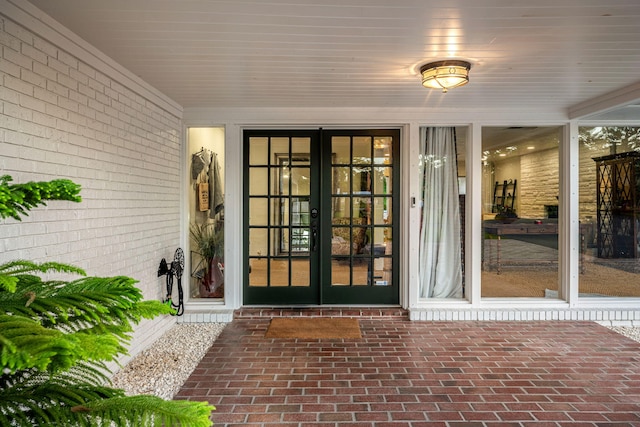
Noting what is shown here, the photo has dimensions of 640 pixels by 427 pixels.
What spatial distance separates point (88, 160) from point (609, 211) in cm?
514

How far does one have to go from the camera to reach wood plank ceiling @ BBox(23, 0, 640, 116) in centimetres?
211

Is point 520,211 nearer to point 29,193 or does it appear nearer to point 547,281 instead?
point 547,281

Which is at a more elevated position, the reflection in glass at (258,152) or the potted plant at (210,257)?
the reflection in glass at (258,152)

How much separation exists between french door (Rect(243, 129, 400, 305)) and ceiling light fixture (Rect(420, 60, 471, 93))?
154cm

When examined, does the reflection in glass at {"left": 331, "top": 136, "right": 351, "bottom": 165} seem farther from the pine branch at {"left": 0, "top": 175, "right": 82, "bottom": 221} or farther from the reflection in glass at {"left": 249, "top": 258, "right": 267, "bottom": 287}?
the pine branch at {"left": 0, "top": 175, "right": 82, "bottom": 221}

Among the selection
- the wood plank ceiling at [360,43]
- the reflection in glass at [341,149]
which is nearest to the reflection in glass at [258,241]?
the reflection in glass at [341,149]

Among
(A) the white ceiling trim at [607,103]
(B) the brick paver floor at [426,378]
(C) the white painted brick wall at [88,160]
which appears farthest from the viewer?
(A) the white ceiling trim at [607,103]

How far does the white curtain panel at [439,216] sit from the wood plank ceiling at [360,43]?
795 mm

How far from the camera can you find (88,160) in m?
2.72

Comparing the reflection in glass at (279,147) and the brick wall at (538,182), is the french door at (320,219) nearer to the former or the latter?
the reflection in glass at (279,147)

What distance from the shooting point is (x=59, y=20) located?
2.28 m

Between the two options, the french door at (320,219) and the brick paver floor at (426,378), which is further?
the french door at (320,219)

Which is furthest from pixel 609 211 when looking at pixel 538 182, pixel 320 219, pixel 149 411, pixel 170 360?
pixel 149 411

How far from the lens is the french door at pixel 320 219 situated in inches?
177
